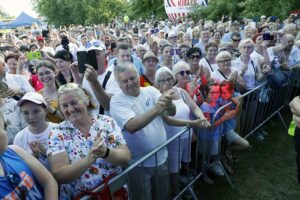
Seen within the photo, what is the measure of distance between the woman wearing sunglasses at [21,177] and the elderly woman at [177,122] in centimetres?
→ 156

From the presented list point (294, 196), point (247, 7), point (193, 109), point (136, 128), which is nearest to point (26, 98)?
point (136, 128)

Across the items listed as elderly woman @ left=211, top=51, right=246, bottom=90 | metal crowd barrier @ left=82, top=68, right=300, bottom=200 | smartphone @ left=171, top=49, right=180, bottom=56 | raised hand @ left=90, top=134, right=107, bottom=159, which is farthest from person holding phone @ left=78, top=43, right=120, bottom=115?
smartphone @ left=171, top=49, right=180, bottom=56

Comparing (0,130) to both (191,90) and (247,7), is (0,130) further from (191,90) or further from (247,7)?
(247,7)

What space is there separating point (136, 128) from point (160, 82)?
0.91 meters

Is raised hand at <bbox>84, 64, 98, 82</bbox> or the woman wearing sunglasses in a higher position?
raised hand at <bbox>84, 64, 98, 82</bbox>

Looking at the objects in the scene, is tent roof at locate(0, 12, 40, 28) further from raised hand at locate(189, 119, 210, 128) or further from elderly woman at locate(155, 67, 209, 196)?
raised hand at locate(189, 119, 210, 128)

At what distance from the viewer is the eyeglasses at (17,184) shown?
168cm

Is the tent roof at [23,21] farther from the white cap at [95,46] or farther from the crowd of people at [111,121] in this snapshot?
the crowd of people at [111,121]

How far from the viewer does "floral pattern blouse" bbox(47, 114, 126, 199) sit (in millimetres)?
2156

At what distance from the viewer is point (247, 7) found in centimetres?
1469

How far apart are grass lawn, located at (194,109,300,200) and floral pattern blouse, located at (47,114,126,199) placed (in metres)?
2.08

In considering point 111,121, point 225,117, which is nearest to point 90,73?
point 111,121

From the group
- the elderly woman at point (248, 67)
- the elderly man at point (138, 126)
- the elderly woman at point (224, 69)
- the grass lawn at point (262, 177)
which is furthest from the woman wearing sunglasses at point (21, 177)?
the elderly woman at point (248, 67)

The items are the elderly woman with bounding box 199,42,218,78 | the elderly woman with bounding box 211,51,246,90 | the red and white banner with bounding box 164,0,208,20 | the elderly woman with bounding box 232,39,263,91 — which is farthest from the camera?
the red and white banner with bounding box 164,0,208,20
